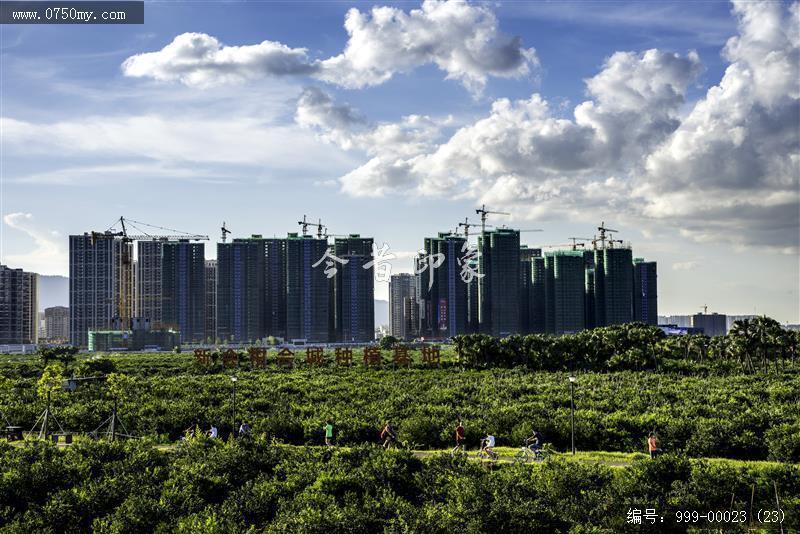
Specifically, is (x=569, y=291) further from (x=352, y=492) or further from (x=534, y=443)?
(x=352, y=492)

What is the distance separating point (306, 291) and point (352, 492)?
175146mm

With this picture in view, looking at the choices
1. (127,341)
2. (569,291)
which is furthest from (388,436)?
(569,291)

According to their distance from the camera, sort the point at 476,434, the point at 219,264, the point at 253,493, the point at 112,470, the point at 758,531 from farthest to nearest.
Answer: the point at 219,264 → the point at 476,434 → the point at 112,470 → the point at 253,493 → the point at 758,531

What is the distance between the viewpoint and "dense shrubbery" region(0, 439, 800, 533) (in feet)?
66.0

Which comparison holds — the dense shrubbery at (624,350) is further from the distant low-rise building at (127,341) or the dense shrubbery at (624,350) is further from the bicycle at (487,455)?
the distant low-rise building at (127,341)

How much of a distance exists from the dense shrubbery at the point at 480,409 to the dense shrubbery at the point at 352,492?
955 centimetres

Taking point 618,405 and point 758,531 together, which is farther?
point 618,405

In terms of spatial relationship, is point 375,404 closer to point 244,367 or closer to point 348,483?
point 348,483

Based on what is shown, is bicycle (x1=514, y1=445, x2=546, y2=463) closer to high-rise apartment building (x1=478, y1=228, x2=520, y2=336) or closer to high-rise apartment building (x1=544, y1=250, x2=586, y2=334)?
high-rise apartment building (x1=478, y1=228, x2=520, y2=336)

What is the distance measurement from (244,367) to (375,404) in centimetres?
4474

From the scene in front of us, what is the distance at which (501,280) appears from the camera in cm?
19062

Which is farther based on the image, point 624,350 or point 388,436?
point 624,350

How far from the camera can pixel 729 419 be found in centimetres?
3681

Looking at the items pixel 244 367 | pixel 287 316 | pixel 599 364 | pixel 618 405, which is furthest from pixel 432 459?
pixel 287 316
